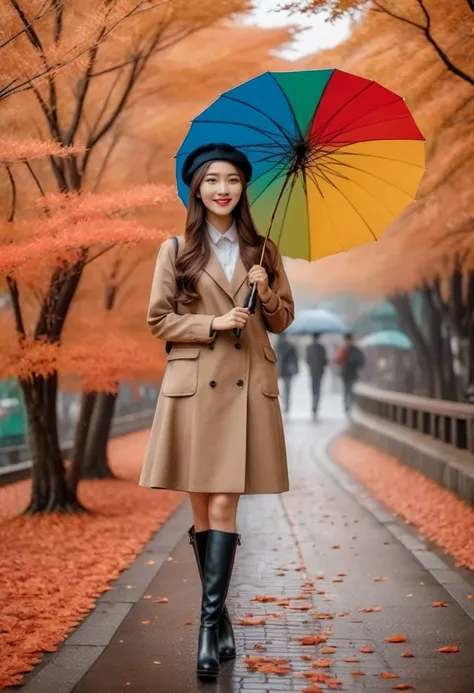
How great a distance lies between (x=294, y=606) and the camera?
602 cm

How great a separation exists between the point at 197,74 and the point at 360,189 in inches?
190

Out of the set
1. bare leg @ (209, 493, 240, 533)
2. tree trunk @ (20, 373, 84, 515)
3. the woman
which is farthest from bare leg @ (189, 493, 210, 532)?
tree trunk @ (20, 373, 84, 515)

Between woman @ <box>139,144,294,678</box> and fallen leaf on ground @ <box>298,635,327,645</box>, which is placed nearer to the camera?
woman @ <box>139,144,294,678</box>

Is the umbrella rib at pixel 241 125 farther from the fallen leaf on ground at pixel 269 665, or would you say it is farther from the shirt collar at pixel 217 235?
the fallen leaf on ground at pixel 269 665

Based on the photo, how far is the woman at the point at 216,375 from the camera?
183 inches

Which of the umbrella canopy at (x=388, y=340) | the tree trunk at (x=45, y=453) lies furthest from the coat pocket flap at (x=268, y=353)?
the umbrella canopy at (x=388, y=340)

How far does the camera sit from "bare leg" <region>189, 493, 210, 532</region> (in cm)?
486

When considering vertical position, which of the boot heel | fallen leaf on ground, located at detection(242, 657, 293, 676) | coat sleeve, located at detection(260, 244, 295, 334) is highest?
coat sleeve, located at detection(260, 244, 295, 334)

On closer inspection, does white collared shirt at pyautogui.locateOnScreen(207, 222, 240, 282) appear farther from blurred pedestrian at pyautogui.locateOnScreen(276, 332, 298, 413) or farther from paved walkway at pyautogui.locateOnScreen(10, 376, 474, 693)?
blurred pedestrian at pyautogui.locateOnScreen(276, 332, 298, 413)

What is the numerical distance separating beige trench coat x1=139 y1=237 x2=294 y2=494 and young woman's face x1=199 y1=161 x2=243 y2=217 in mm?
258

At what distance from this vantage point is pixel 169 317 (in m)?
4.72

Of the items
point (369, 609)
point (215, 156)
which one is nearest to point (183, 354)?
point (215, 156)

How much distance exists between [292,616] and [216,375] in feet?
5.93

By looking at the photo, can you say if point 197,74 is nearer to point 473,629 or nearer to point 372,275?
point 473,629
